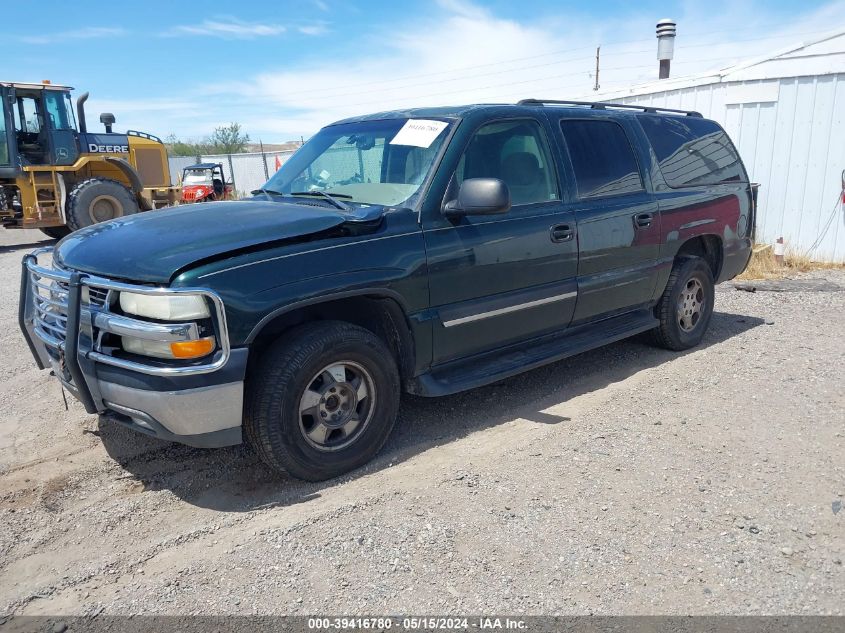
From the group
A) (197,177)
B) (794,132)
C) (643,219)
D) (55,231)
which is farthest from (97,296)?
(197,177)

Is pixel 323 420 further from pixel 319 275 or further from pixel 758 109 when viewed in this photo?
pixel 758 109

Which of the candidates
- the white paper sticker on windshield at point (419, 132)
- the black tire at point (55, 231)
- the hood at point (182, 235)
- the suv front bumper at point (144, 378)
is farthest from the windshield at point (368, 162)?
the black tire at point (55, 231)

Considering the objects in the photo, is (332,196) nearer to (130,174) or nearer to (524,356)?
(524,356)

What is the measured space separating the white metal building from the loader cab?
41.4 ft

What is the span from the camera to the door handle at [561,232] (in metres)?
4.38

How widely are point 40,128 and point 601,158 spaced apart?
13.4m

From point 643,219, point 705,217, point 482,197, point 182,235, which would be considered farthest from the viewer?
point 705,217

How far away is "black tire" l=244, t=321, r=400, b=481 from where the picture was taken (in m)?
3.24

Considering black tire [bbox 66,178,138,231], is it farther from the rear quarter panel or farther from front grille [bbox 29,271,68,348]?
the rear quarter panel

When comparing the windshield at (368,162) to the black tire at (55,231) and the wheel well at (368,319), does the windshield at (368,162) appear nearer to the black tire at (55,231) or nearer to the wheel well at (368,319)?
the wheel well at (368,319)

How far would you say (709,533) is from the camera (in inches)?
118

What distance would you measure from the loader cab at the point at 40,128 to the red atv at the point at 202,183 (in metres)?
4.71

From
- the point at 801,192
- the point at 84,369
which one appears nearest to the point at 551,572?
the point at 84,369

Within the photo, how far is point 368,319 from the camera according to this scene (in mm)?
A: 3797
